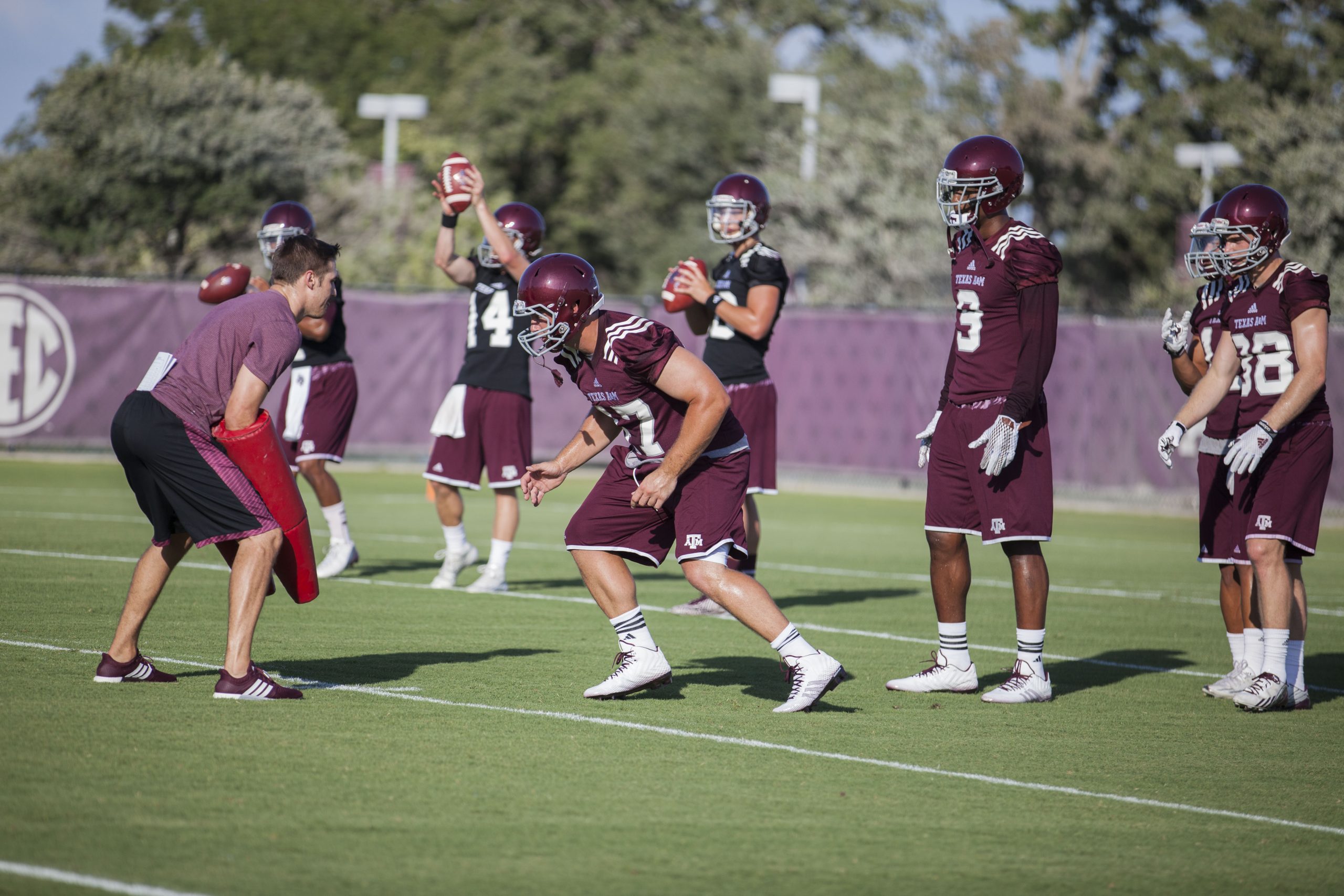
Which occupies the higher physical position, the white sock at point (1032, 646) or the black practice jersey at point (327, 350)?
the black practice jersey at point (327, 350)

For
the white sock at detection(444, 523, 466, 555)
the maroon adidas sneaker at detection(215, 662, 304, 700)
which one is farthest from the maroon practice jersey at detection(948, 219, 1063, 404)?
the white sock at detection(444, 523, 466, 555)

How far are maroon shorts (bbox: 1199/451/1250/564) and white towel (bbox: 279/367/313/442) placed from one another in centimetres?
622

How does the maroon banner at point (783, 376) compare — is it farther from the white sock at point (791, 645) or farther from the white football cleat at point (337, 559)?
the white sock at point (791, 645)

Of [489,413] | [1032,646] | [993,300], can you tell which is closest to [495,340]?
[489,413]

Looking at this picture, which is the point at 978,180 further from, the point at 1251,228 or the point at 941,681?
the point at 941,681

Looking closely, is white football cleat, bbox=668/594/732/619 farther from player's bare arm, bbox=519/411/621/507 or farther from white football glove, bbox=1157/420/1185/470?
white football glove, bbox=1157/420/1185/470

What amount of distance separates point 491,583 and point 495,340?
171cm

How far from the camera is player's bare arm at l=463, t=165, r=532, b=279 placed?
32.7 feet

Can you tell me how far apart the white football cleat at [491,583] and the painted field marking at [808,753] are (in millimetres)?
3388

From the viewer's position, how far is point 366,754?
5.57 m

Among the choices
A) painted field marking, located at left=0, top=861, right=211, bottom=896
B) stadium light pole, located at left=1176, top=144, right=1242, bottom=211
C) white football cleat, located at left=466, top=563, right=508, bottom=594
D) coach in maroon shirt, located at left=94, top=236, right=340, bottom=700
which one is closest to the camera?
painted field marking, located at left=0, top=861, right=211, bottom=896

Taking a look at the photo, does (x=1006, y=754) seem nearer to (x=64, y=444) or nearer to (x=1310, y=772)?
(x=1310, y=772)

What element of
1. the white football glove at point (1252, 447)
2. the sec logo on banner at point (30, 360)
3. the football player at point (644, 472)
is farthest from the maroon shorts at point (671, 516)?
the sec logo on banner at point (30, 360)

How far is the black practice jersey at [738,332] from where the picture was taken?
393 inches
